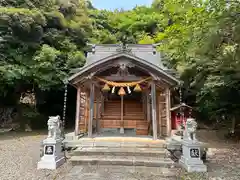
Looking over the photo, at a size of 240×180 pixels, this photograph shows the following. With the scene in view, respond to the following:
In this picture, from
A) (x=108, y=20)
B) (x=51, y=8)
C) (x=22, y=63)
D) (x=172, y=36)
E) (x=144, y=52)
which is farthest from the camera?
(x=108, y=20)

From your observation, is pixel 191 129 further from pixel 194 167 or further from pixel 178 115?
pixel 178 115

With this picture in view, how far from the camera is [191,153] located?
5.64 metres

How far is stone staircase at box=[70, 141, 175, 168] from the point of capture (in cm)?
578

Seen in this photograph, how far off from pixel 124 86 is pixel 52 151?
374 centimetres

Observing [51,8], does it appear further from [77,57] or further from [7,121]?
[7,121]

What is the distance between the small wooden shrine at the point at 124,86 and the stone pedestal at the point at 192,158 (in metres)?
1.86

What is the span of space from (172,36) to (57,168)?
5971 mm

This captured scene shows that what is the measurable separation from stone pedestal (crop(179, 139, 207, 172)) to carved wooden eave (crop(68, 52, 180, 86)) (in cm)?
275

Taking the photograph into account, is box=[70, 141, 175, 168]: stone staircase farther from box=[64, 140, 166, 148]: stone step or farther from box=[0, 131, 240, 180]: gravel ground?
box=[0, 131, 240, 180]: gravel ground

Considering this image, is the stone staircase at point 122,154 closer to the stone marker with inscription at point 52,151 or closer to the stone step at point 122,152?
the stone step at point 122,152

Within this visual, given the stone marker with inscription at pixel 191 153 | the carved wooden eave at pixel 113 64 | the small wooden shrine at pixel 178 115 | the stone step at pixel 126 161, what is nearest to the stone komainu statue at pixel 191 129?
the stone marker with inscription at pixel 191 153

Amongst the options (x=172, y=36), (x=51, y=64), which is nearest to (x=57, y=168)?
(x=172, y=36)

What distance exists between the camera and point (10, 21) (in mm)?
11375

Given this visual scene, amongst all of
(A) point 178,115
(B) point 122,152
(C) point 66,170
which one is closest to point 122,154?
(B) point 122,152
